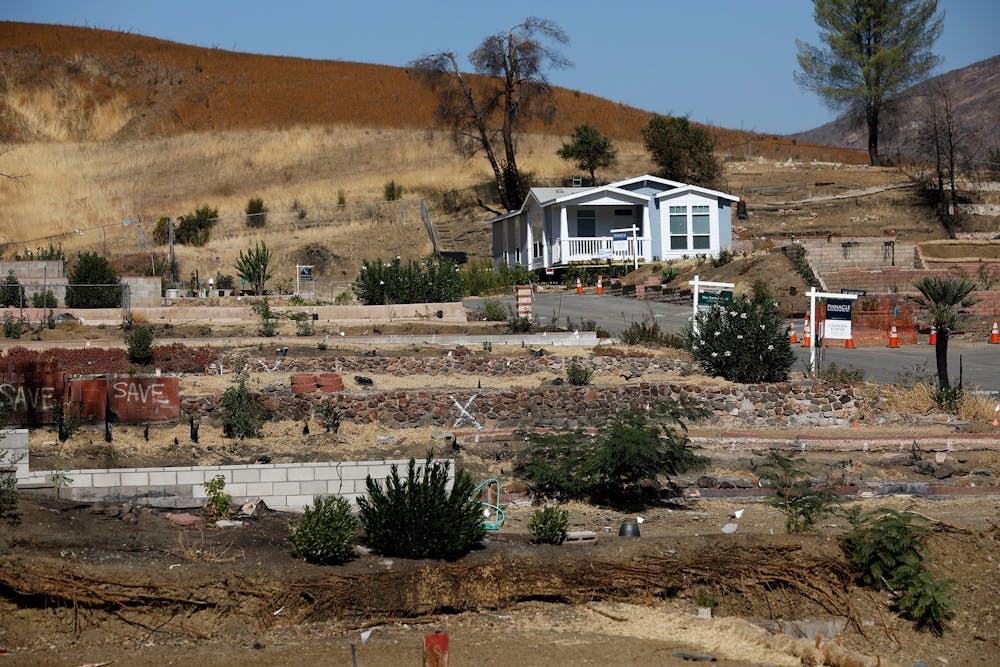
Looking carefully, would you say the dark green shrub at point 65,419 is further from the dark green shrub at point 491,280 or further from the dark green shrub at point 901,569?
the dark green shrub at point 491,280

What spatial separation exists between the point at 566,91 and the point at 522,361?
228 ft

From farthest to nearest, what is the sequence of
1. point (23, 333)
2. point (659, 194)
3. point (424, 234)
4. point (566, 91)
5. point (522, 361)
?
point (566, 91) < point (424, 234) < point (659, 194) < point (23, 333) < point (522, 361)

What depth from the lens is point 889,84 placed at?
65.0m

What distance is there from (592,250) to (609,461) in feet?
97.4

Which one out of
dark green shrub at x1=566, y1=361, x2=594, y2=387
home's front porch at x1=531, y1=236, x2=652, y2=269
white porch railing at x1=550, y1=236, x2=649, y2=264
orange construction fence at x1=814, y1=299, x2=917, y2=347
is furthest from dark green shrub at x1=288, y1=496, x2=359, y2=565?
white porch railing at x1=550, y1=236, x2=649, y2=264

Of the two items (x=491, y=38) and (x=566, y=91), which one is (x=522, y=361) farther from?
(x=566, y=91)

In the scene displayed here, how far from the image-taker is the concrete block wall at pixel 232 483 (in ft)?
42.2

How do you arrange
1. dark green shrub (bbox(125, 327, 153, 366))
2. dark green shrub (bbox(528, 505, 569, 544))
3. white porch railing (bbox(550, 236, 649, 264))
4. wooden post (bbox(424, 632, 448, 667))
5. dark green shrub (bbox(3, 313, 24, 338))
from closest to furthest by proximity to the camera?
1. wooden post (bbox(424, 632, 448, 667))
2. dark green shrub (bbox(528, 505, 569, 544))
3. dark green shrub (bbox(125, 327, 153, 366))
4. dark green shrub (bbox(3, 313, 24, 338))
5. white porch railing (bbox(550, 236, 649, 264))

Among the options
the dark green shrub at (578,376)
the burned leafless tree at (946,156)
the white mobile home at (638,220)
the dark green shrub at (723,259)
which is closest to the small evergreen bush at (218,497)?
the dark green shrub at (578,376)

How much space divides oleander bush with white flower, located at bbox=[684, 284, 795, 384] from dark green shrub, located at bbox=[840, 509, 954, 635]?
9687 millimetres

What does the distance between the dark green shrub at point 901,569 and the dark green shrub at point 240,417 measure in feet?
27.0

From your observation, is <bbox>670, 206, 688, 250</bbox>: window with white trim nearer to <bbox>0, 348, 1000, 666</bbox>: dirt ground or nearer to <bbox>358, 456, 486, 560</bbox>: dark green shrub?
<bbox>0, 348, 1000, 666</bbox>: dirt ground

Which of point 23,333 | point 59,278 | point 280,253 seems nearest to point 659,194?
point 280,253

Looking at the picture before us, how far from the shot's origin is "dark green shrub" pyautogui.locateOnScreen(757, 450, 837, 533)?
41.8 ft
